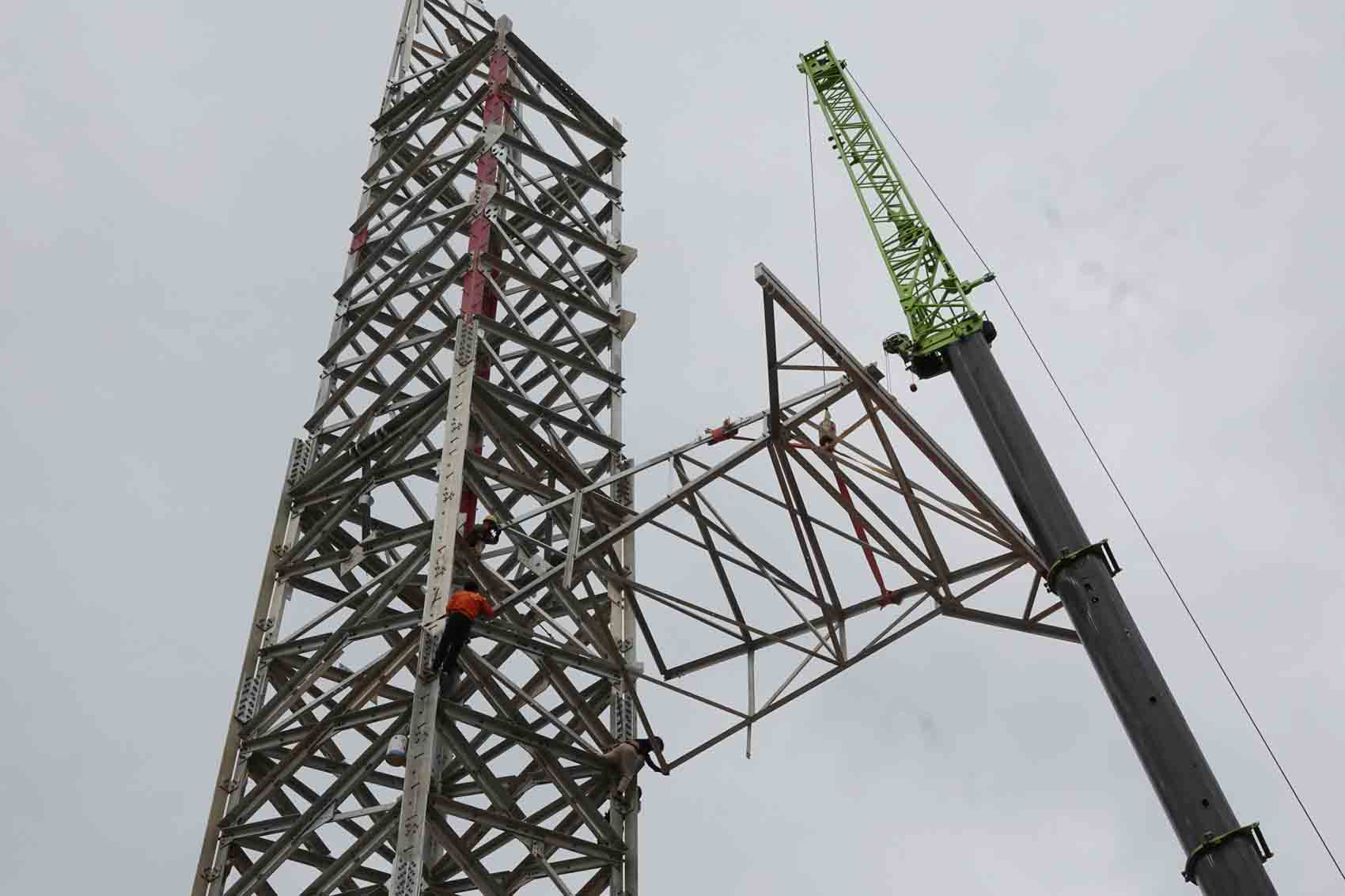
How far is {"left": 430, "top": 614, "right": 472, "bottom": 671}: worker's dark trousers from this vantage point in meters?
21.6

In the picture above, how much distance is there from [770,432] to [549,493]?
426 centimetres

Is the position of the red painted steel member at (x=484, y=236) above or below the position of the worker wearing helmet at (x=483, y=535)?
above

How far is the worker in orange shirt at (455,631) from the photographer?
70.9ft

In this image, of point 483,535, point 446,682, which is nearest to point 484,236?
point 483,535

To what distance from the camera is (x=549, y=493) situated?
26.2 meters

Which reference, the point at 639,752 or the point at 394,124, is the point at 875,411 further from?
the point at 394,124

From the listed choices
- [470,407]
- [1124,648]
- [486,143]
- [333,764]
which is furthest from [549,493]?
[1124,648]

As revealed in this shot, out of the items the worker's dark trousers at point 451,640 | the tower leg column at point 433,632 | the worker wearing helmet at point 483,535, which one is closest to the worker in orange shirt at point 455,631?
the worker's dark trousers at point 451,640

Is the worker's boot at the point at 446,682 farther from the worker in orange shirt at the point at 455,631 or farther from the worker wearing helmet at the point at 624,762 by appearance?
the worker wearing helmet at the point at 624,762

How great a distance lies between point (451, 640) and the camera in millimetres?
21609

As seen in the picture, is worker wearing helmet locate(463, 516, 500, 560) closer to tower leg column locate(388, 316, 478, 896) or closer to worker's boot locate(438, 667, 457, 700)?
tower leg column locate(388, 316, 478, 896)

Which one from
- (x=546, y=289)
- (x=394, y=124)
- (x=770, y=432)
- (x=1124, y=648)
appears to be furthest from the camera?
(x=394, y=124)

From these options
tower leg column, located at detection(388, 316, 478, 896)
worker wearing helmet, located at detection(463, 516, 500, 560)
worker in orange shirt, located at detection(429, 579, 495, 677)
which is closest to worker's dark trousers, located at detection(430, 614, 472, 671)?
worker in orange shirt, located at detection(429, 579, 495, 677)

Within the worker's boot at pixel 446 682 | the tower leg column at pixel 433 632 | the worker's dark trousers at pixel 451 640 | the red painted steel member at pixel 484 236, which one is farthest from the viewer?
the red painted steel member at pixel 484 236
